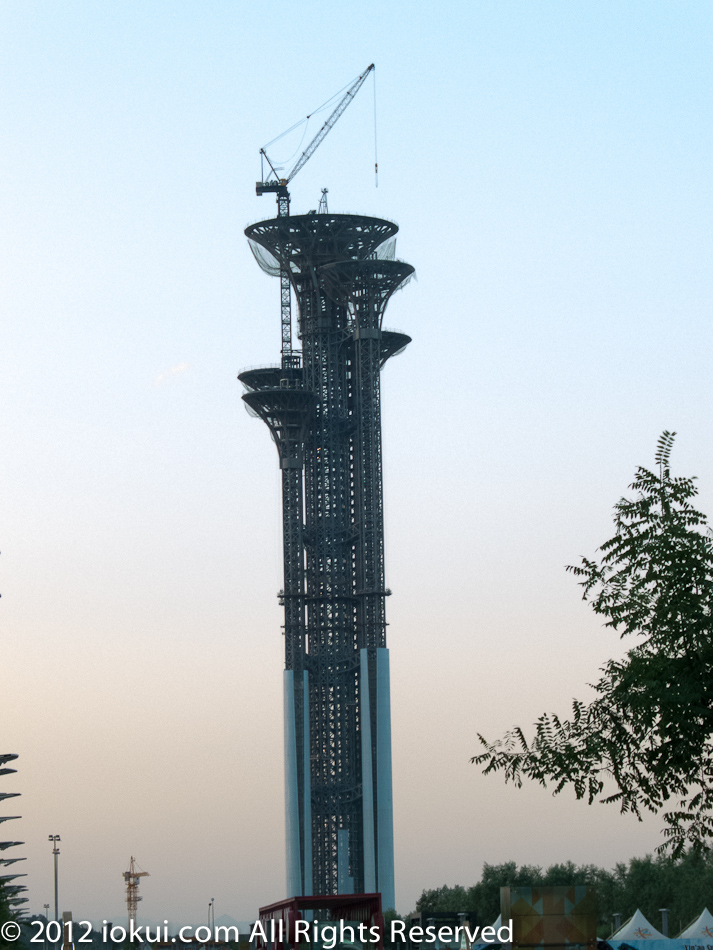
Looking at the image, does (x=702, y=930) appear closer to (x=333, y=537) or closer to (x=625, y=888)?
(x=625, y=888)

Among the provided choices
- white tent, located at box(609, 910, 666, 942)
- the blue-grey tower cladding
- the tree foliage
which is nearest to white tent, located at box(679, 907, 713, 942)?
white tent, located at box(609, 910, 666, 942)

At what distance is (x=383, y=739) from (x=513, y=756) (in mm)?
142905

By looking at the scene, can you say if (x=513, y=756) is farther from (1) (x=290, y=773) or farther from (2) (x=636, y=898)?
(1) (x=290, y=773)

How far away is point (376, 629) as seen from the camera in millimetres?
170500

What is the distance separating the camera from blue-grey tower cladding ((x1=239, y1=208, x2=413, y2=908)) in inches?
6560

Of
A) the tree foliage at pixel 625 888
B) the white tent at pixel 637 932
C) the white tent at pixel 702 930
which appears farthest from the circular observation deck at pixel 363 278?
the white tent at pixel 702 930

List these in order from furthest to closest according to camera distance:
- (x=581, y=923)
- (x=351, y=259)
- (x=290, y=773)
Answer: (x=351, y=259) → (x=290, y=773) → (x=581, y=923)

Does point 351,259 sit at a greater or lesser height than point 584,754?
greater

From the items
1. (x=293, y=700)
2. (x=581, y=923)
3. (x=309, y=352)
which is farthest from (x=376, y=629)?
(x=581, y=923)

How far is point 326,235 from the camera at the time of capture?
18038 centimetres

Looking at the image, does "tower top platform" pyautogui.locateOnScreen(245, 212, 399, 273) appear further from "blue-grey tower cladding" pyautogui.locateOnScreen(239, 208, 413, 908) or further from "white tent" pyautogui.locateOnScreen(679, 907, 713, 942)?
"white tent" pyautogui.locateOnScreen(679, 907, 713, 942)

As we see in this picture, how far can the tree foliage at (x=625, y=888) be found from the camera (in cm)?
13738

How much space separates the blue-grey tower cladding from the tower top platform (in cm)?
11

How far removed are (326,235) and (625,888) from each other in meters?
78.6
